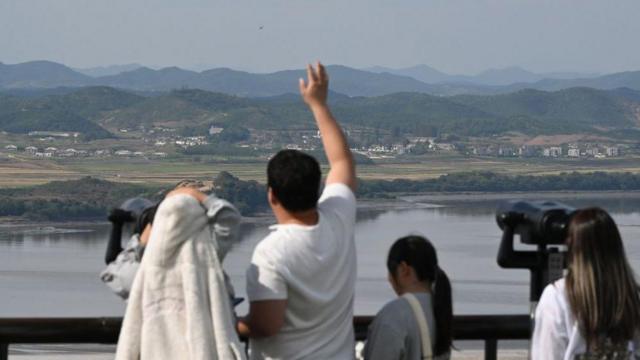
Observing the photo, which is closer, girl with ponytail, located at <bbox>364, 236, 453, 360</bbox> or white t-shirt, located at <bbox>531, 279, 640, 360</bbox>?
white t-shirt, located at <bbox>531, 279, 640, 360</bbox>

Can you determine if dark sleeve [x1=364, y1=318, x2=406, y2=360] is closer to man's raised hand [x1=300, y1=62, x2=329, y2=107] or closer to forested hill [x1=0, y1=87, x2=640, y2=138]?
man's raised hand [x1=300, y1=62, x2=329, y2=107]

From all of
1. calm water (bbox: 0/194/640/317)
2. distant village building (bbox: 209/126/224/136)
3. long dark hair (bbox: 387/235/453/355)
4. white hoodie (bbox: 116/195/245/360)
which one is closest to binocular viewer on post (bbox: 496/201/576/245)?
long dark hair (bbox: 387/235/453/355)

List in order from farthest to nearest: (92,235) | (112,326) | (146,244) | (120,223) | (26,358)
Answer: (92,235) → (26,358) → (112,326) → (120,223) → (146,244)

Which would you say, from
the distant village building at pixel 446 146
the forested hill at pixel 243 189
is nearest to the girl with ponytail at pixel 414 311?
the forested hill at pixel 243 189

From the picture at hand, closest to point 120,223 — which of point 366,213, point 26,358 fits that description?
point 26,358

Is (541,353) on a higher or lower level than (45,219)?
higher

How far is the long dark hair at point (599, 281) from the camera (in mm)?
3580

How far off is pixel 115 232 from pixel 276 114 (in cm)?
13909

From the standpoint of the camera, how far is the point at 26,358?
8.10 metres

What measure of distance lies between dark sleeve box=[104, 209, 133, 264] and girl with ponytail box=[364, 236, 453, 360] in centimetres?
69

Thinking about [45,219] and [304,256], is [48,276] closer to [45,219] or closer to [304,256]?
[45,219]

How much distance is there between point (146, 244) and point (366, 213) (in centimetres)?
6038

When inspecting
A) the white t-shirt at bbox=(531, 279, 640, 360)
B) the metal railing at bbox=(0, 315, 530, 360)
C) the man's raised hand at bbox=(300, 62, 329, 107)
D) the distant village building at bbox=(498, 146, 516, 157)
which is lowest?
the distant village building at bbox=(498, 146, 516, 157)

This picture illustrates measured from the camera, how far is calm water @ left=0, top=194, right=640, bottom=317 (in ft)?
89.0
